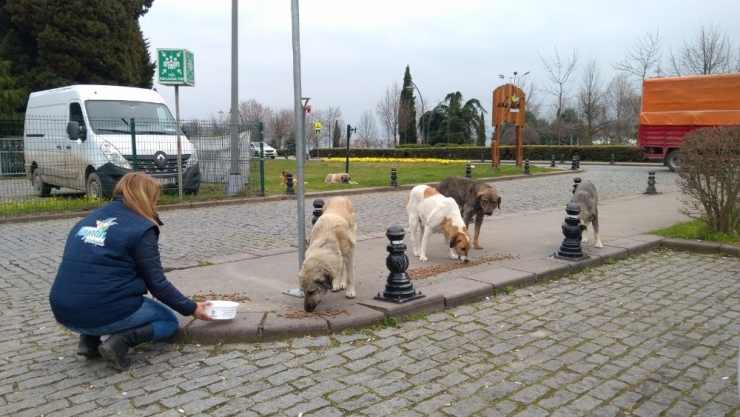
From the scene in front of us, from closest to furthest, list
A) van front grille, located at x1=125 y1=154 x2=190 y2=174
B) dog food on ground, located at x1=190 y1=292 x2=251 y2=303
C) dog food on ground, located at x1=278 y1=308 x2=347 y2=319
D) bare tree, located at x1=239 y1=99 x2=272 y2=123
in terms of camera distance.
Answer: dog food on ground, located at x1=278 y1=308 x2=347 y2=319, dog food on ground, located at x1=190 y1=292 x2=251 y2=303, van front grille, located at x1=125 y1=154 x2=190 y2=174, bare tree, located at x1=239 y1=99 x2=272 y2=123

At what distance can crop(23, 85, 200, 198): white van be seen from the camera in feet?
47.0

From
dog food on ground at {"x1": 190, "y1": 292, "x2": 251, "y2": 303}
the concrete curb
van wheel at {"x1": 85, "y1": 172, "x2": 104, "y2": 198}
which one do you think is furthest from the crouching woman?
van wheel at {"x1": 85, "y1": 172, "x2": 104, "y2": 198}

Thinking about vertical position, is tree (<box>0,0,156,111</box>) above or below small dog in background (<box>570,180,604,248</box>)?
above

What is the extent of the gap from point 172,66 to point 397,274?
11.9m

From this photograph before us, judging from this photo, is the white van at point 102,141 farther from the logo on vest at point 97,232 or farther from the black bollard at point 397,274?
the black bollard at point 397,274

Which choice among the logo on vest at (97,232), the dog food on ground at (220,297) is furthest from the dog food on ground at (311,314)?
the logo on vest at (97,232)

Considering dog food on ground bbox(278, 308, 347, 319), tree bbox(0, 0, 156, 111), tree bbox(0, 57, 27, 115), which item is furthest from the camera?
tree bbox(0, 0, 156, 111)

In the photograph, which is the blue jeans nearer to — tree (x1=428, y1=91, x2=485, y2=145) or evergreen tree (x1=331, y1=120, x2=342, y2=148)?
tree (x1=428, y1=91, x2=485, y2=145)

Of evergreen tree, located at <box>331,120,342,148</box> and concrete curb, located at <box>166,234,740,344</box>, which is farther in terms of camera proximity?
evergreen tree, located at <box>331,120,342,148</box>

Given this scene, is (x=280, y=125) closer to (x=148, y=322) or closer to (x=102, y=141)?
(x=102, y=141)

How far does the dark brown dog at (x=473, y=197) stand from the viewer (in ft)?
28.6

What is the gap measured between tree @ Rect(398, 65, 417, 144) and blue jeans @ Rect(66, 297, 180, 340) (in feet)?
207

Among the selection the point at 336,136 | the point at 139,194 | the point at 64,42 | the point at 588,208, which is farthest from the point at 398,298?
the point at 336,136

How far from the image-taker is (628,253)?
28.4 feet
